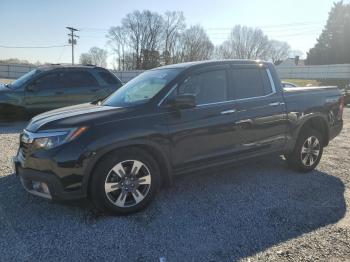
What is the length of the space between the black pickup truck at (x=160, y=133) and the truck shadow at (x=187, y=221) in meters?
0.33

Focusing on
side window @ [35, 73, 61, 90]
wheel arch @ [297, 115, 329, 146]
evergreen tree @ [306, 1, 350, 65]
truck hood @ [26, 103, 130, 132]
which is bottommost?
wheel arch @ [297, 115, 329, 146]

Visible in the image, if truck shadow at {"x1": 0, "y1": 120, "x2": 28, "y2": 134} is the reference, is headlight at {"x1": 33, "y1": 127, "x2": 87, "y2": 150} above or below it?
above

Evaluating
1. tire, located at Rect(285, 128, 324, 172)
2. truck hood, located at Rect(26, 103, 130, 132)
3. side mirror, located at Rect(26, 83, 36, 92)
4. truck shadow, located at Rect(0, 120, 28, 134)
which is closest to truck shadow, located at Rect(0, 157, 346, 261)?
tire, located at Rect(285, 128, 324, 172)

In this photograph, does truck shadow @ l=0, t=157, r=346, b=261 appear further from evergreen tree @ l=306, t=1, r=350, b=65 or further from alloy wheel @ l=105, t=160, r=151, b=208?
evergreen tree @ l=306, t=1, r=350, b=65

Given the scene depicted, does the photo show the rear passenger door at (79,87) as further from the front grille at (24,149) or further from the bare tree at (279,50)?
the bare tree at (279,50)

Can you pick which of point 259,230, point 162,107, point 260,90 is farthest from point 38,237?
point 260,90

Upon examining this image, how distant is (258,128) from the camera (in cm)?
487

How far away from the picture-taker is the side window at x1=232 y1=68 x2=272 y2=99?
4.82 m

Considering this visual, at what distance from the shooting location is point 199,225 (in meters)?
3.79

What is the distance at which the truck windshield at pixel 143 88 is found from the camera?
4.36 meters

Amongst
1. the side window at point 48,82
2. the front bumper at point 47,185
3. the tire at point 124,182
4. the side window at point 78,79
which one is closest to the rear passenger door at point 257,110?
the tire at point 124,182

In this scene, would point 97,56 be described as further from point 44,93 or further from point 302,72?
point 44,93

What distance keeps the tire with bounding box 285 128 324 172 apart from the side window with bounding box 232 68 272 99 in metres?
1.06

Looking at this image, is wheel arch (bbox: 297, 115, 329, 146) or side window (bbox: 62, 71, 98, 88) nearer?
wheel arch (bbox: 297, 115, 329, 146)
